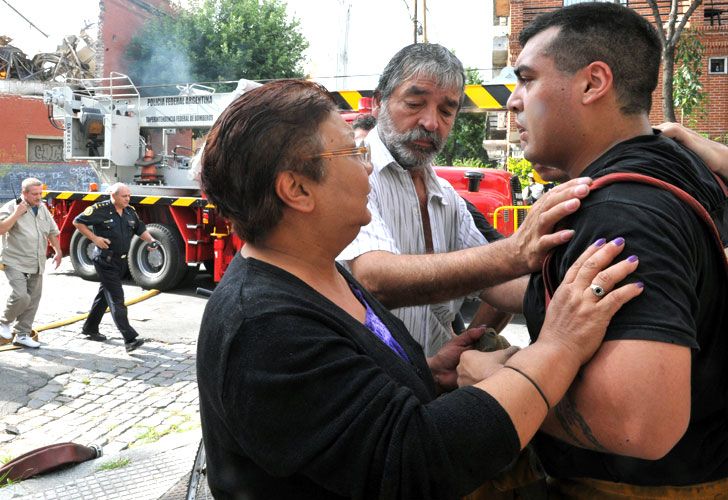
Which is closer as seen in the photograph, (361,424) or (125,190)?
(361,424)

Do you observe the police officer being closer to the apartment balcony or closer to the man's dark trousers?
the man's dark trousers

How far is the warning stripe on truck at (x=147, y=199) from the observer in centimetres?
1073

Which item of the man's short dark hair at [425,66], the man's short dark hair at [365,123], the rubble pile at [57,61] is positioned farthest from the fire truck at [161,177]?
the rubble pile at [57,61]

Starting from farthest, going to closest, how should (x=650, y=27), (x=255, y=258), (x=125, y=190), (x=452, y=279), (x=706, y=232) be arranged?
(x=125, y=190) < (x=452, y=279) < (x=650, y=27) < (x=255, y=258) < (x=706, y=232)

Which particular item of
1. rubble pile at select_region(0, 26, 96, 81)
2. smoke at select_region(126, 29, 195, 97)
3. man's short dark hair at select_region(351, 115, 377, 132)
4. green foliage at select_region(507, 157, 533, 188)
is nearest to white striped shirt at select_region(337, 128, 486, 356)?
man's short dark hair at select_region(351, 115, 377, 132)

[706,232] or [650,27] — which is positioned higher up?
[650,27]

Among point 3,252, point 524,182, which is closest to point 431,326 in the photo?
point 3,252

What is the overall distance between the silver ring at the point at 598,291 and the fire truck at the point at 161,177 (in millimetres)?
7679

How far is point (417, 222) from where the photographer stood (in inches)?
106

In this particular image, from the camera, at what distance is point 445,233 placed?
9.32 feet

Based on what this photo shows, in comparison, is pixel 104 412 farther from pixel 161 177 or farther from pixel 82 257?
pixel 161 177

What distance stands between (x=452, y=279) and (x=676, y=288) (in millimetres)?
837

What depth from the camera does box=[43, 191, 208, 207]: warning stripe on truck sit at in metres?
10.7

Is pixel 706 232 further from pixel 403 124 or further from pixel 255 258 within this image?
pixel 403 124
